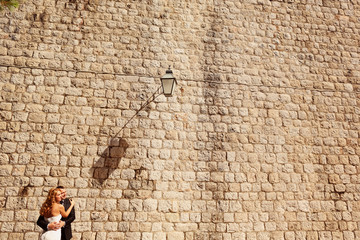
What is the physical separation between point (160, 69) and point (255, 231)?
149 inches

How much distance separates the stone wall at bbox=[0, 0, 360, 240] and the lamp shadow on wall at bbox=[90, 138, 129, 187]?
0.06 feet

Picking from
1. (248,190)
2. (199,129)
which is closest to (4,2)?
(199,129)

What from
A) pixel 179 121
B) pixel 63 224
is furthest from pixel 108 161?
pixel 179 121

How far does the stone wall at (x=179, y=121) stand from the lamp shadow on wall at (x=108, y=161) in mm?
19

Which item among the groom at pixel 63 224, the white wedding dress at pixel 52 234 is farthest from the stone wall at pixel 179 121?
the white wedding dress at pixel 52 234

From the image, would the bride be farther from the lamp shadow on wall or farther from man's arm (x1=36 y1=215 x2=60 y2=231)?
the lamp shadow on wall

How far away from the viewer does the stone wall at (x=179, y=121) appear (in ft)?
14.2

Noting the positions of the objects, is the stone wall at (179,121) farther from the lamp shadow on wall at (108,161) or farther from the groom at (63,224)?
the groom at (63,224)

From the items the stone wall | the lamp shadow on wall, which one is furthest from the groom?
the lamp shadow on wall

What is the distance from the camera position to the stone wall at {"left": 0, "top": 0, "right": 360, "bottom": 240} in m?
4.34

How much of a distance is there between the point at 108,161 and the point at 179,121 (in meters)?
1.61

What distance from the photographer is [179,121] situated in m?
4.84

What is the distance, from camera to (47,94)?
15.1 ft

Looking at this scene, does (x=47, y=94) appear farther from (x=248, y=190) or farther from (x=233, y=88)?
(x=248, y=190)
